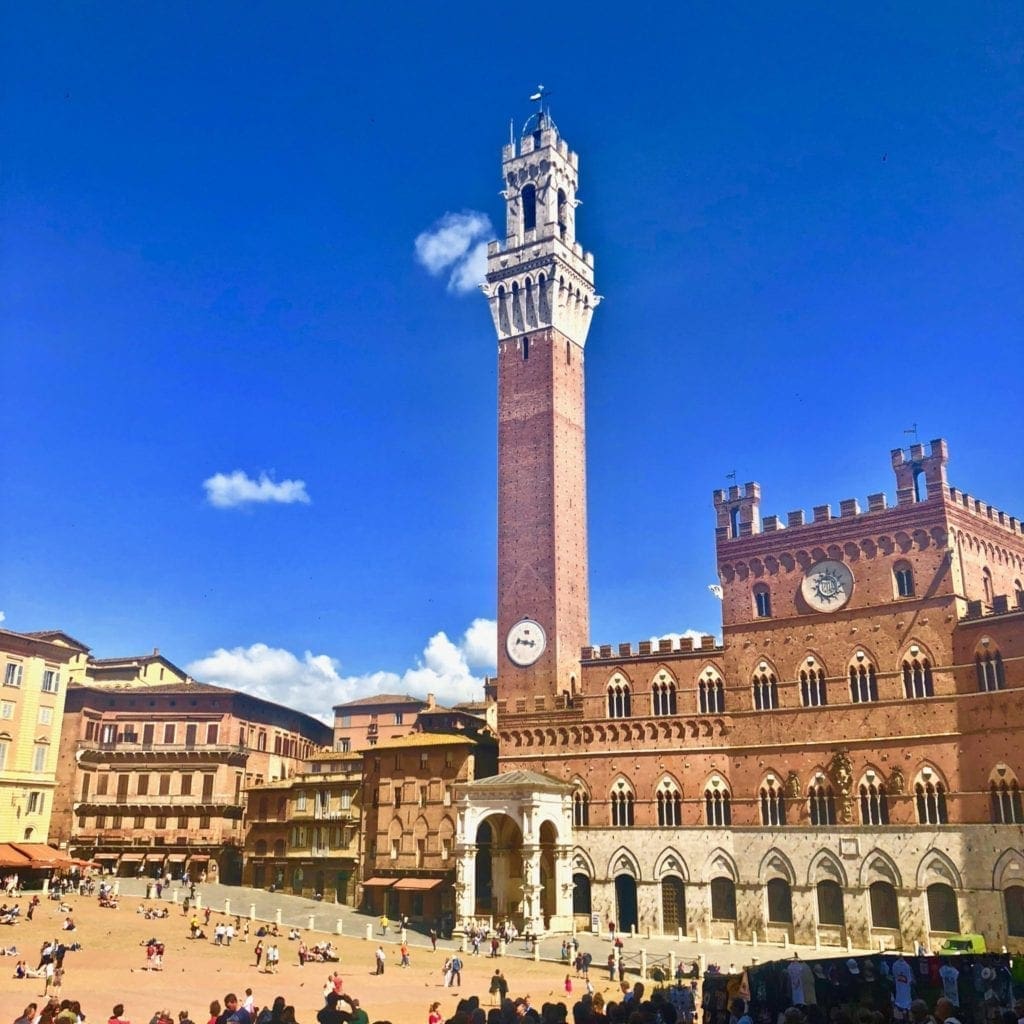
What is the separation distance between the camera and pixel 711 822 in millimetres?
52844

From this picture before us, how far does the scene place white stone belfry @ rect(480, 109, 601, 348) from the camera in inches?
2628

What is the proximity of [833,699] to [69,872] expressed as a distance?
45.2m

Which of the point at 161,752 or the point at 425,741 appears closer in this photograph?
the point at 425,741

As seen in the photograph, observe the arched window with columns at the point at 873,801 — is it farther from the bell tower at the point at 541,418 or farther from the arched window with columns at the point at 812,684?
the bell tower at the point at 541,418

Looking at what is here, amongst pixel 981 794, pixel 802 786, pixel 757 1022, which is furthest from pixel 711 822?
pixel 757 1022

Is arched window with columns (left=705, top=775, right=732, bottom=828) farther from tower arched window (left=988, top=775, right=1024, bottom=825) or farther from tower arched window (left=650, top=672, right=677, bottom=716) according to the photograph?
tower arched window (left=988, top=775, right=1024, bottom=825)

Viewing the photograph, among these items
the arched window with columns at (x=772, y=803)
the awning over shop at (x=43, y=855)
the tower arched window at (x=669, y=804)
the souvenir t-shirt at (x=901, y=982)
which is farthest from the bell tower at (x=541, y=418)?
the souvenir t-shirt at (x=901, y=982)

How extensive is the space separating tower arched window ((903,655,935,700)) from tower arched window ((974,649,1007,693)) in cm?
210

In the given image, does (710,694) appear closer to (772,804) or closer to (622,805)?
(772,804)

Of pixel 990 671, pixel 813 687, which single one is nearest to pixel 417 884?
pixel 813 687

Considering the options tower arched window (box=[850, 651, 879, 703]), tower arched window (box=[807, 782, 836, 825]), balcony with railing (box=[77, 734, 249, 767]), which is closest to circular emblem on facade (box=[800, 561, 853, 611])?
tower arched window (box=[850, 651, 879, 703])

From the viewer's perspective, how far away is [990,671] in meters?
46.4

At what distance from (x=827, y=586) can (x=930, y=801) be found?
10.9 m

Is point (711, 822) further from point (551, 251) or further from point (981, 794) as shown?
point (551, 251)
